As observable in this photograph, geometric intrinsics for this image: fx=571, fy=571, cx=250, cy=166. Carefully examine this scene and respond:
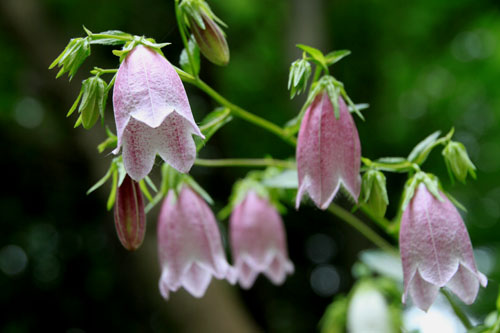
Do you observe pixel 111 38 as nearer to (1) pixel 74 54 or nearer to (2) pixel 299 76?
(1) pixel 74 54

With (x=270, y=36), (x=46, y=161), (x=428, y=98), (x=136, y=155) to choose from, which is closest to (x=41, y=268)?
(x=46, y=161)

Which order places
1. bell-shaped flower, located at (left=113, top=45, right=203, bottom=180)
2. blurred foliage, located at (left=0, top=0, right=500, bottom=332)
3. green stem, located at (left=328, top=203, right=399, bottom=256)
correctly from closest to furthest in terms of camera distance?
bell-shaped flower, located at (left=113, top=45, right=203, bottom=180) → green stem, located at (left=328, top=203, right=399, bottom=256) → blurred foliage, located at (left=0, top=0, right=500, bottom=332)

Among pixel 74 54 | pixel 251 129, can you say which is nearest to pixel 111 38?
pixel 74 54

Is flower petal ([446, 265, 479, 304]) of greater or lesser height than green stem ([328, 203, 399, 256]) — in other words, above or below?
above

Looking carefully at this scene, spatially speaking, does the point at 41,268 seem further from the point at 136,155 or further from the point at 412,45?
the point at 136,155

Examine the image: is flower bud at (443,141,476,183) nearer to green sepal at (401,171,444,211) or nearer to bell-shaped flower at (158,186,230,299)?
green sepal at (401,171,444,211)

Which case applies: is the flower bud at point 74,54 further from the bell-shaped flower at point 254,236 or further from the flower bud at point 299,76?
the bell-shaped flower at point 254,236

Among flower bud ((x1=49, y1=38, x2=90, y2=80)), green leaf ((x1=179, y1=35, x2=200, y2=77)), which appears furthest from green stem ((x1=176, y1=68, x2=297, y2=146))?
flower bud ((x1=49, y1=38, x2=90, y2=80))
